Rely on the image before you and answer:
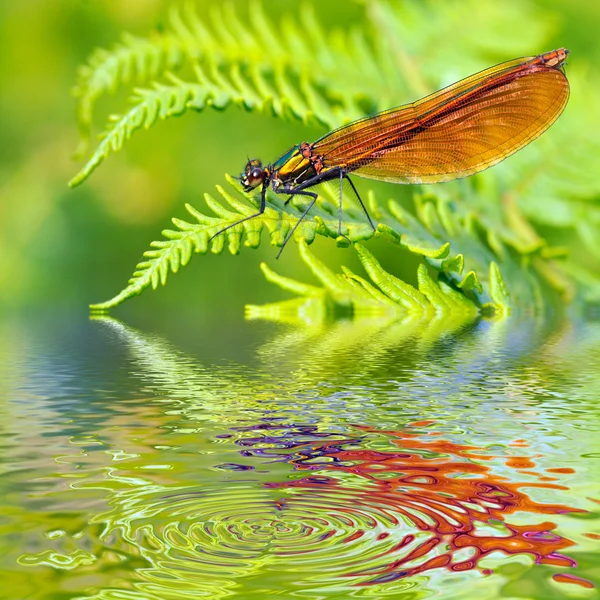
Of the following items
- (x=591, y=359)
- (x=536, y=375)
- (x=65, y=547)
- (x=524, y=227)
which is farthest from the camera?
(x=524, y=227)

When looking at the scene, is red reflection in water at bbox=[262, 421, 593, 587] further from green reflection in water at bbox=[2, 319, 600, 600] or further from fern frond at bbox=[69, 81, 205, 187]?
fern frond at bbox=[69, 81, 205, 187]

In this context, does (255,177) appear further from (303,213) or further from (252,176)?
(303,213)

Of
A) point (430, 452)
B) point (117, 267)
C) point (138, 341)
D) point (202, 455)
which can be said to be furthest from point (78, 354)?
point (117, 267)

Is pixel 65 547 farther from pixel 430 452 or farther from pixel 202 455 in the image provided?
pixel 430 452

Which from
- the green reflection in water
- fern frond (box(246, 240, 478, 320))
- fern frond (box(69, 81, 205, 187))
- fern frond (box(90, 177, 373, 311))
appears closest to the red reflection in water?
the green reflection in water

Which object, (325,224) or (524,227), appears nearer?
(325,224)

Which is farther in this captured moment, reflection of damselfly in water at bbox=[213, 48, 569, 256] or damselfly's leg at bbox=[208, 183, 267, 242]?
reflection of damselfly in water at bbox=[213, 48, 569, 256]
